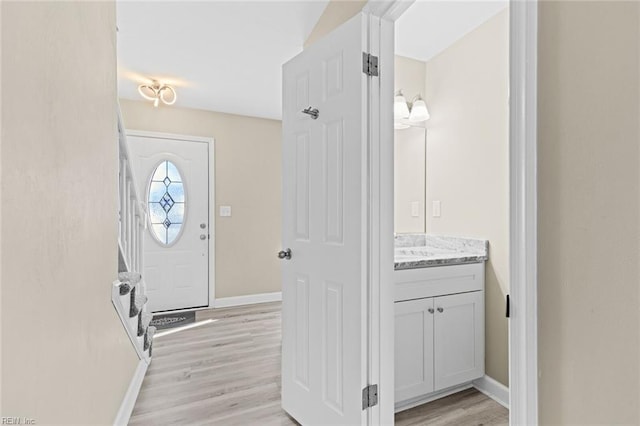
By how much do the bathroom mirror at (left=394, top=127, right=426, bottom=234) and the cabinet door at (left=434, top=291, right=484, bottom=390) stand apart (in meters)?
0.72

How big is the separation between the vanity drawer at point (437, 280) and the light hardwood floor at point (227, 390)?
65 cm

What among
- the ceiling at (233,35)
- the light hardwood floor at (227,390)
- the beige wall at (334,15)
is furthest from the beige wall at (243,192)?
the beige wall at (334,15)

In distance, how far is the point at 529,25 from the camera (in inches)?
33.5

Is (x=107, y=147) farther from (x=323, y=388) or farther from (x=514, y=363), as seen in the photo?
(x=514, y=363)

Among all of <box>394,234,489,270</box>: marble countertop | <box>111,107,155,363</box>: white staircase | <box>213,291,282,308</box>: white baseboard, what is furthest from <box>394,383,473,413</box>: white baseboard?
<box>213,291,282,308</box>: white baseboard

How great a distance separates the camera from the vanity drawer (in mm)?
1959

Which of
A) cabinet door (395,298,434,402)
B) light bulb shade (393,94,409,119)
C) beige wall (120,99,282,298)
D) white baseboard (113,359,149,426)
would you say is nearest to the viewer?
white baseboard (113,359,149,426)

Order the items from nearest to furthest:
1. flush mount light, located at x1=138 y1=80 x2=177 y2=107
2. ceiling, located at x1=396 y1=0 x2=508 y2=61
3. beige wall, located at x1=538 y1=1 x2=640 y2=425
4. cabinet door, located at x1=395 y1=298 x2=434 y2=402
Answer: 1. beige wall, located at x1=538 y1=1 x2=640 y2=425
2. cabinet door, located at x1=395 y1=298 x2=434 y2=402
3. ceiling, located at x1=396 y1=0 x2=508 y2=61
4. flush mount light, located at x1=138 y1=80 x2=177 y2=107

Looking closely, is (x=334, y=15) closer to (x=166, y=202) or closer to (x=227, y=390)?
(x=227, y=390)

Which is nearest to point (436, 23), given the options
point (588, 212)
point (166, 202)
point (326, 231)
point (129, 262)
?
point (326, 231)

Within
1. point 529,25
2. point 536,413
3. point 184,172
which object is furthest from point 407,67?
point 184,172

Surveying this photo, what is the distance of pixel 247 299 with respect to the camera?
4.49 metres

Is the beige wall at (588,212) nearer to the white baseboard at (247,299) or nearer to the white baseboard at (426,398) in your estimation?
the white baseboard at (426,398)

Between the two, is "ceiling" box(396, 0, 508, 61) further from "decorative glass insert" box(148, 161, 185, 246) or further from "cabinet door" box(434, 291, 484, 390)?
"decorative glass insert" box(148, 161, 185, 246)
